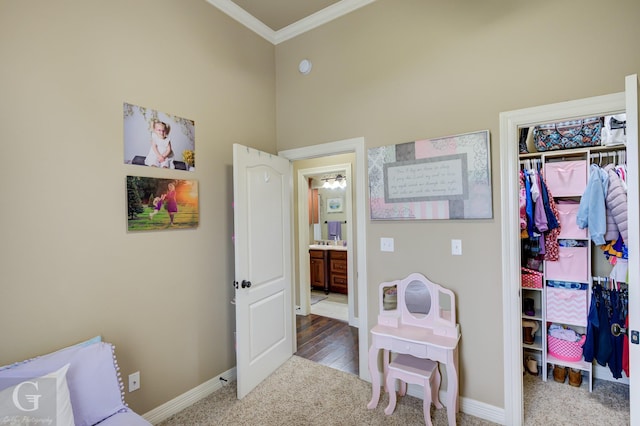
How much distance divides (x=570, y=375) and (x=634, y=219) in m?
1.98

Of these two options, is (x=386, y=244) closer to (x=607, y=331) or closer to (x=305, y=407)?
(x=305, y=407)

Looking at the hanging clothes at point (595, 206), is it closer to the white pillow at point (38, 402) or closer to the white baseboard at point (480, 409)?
the white baseboard at point (480, 409)

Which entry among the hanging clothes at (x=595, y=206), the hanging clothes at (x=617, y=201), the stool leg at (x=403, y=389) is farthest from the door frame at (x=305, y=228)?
the hanging clothes at (x=617, y=201)

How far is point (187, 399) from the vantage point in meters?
2.27

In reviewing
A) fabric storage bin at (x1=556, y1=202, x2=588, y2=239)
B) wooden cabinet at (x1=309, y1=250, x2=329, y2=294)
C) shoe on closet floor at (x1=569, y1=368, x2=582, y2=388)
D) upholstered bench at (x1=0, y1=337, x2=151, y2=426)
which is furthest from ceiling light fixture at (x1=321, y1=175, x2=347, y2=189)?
upholstered bench at (x1=0, y1=337, x2=151, y2=426)

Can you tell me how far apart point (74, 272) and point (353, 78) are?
245 centimetres

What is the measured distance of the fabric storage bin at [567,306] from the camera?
8.24 ft

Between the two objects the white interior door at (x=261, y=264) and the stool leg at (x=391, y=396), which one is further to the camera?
the white interior door at (x=261, y=264)

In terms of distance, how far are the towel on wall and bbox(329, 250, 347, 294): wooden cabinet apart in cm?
47

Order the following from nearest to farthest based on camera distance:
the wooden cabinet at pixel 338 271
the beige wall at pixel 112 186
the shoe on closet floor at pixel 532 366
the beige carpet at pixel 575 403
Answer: the beige wall at pixel 112 186 < the beige carpet at pixel 575 403 < the shoe on closet floor at pixel 532 366 < the wooden cabinet at pixel 338 271

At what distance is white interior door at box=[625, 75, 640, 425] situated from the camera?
1235 mm

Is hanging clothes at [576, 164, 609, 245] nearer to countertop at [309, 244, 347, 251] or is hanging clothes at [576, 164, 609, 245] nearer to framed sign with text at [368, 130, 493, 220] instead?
framed sign with text at [368, 130, 493, 220]

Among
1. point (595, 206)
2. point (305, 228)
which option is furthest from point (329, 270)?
point (595, 206)

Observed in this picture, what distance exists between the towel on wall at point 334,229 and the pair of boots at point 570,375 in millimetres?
3571
